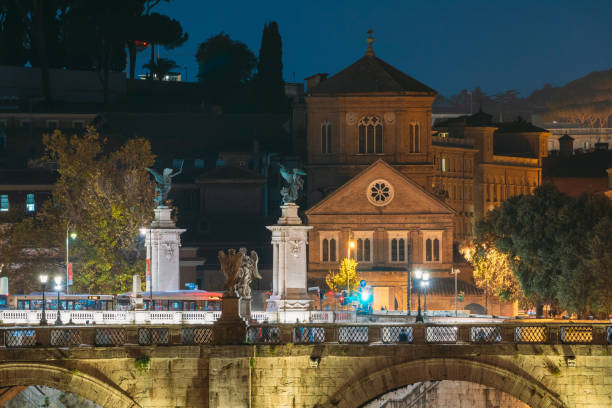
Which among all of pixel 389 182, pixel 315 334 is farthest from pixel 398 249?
pixel 315 334

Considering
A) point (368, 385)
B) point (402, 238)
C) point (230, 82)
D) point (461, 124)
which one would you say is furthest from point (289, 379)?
point (230, 82)

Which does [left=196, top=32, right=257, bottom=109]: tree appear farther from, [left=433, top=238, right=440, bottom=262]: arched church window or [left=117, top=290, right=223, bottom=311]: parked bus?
[left=117, top=290, right=223, bottom=311]: parked bus

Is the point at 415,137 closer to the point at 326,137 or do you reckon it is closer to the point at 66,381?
the point at 326,137

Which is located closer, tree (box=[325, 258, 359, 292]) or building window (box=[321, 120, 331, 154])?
tree (box=[325, 258, 359, 292])

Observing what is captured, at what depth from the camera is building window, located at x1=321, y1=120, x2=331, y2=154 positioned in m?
120

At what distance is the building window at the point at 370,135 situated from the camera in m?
120

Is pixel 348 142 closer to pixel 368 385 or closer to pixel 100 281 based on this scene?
pixel 100 281

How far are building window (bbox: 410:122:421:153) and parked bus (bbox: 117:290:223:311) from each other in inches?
1692

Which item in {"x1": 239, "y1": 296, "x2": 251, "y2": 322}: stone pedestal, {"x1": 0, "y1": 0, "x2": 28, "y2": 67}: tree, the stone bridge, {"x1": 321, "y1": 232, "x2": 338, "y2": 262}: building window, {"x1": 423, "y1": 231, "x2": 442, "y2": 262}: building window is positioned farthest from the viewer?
{"x1": 0, "y1": 0, "x2": 28, "y2": 67}: tree

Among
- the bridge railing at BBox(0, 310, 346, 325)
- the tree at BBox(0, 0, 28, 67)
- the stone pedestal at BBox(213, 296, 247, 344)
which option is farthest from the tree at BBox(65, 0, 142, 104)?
the stone pedestal at BBox(213, 296, 247, 344)

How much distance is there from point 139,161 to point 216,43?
75069 millimetres

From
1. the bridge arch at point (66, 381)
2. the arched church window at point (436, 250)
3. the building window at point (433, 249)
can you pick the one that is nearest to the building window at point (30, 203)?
the building window at point (433, 249)

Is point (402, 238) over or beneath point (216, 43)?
beneath

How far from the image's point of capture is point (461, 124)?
452 ft
